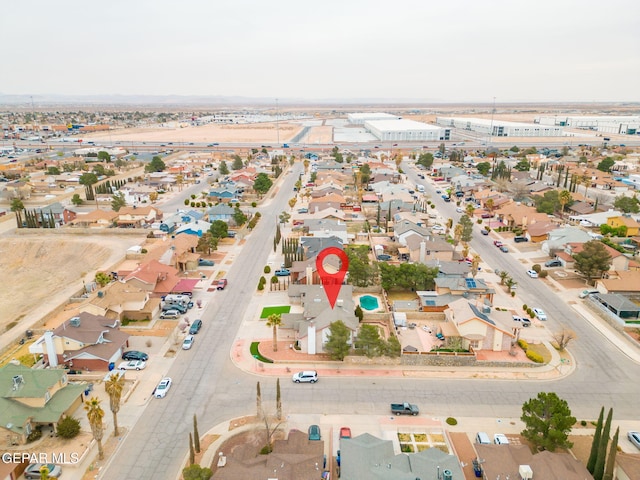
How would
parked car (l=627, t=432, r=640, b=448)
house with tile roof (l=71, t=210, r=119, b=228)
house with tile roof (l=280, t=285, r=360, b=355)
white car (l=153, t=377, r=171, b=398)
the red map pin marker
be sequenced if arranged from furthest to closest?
house with tile roof (l=71, t=210, r=119, b=228) < the red map pin marker < house with tile roof (l=280, t=285, r=360, b=355) < white car (l=153, t=377, r=171, b=398) < parked car (l=627, t=432, r=640, b=448)

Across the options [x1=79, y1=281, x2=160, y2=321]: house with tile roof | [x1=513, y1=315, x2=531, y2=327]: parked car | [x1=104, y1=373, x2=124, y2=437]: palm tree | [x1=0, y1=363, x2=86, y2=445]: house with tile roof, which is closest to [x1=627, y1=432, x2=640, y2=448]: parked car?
[x1=513, y1=315, x2=531, y2=327]: parked car

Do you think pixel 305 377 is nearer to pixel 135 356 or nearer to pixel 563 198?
pixel 135 356

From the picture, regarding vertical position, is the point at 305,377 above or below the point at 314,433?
below

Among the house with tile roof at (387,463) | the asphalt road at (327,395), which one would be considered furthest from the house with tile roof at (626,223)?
the house with tile roof at (387,463)

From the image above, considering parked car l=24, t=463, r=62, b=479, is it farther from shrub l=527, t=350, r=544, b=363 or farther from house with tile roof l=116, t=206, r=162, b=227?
house with tile roof l=116, t=206, r=162, b=227

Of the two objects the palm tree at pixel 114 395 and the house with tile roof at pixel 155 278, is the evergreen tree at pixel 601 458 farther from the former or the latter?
the house with tile roof at pixel 155 278

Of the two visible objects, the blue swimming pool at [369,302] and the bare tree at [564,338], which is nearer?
the bare tree at [564,338]

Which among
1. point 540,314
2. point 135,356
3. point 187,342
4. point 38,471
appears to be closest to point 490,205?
point 540,314
